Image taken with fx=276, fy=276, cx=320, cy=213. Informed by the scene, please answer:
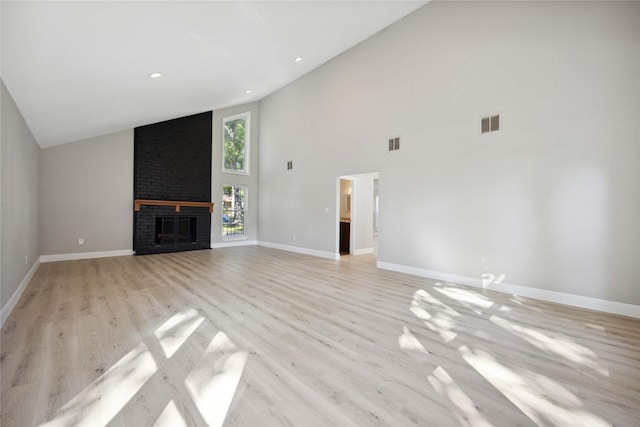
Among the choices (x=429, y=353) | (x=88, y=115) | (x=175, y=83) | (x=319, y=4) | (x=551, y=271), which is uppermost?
(x=319, y=4)

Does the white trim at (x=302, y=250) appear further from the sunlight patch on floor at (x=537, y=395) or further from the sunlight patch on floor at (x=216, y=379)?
the sunlight patch on floor at (x=537, y=395)

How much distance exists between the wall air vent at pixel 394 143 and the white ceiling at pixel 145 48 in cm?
216

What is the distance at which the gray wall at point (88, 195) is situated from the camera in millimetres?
5805

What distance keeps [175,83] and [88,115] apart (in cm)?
153

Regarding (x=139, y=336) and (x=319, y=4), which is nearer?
(x=139, y=336)

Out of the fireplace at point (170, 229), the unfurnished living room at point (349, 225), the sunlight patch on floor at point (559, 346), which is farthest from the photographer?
the fireplace at point (170, 229)

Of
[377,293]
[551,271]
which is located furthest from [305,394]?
[551,271]

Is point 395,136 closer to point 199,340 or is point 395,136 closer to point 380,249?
point 380,249

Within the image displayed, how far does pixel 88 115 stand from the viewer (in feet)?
13.9

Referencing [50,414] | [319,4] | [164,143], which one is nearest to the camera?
[50,414]

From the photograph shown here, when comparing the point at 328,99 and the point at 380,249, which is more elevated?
the point at 328,99

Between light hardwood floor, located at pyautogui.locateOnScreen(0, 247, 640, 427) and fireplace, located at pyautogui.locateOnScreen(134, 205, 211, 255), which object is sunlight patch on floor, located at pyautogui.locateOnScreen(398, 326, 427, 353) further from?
fireplace, located at pyautogui.locateOnScreen(134, 205, 211, 255)

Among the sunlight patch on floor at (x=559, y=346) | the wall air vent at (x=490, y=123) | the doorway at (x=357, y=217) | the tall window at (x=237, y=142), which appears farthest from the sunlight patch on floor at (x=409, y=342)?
the tall window at (x=237, y=142)

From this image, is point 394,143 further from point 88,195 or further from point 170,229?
point 88,195
